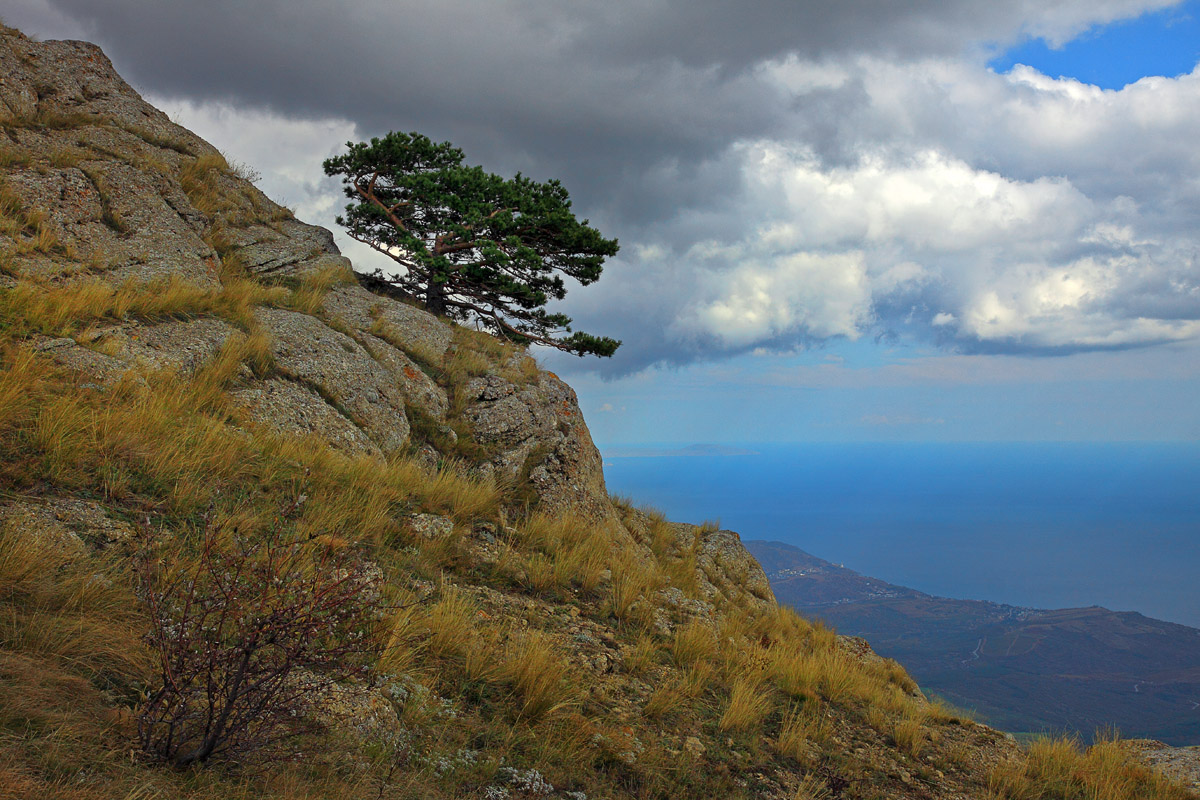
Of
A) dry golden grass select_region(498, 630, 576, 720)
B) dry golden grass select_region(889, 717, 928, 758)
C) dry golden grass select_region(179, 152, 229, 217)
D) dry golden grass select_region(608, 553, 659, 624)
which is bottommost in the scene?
dry golden grass select_region(889, 717, 928, 758)

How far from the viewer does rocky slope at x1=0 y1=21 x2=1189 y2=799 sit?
324 centimetres

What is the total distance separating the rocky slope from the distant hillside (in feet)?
331

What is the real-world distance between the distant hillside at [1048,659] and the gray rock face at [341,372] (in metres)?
103

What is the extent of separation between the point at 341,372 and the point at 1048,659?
194 metres

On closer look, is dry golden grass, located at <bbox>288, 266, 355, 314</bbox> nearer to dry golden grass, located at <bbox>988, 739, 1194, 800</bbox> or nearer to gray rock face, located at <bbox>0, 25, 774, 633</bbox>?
gray rock face, located at <bbox>0, 25, 774, 633</bbox>

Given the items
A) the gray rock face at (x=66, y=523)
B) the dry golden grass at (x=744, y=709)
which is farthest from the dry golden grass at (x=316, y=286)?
the dry golden grass at (x=744, y=709)

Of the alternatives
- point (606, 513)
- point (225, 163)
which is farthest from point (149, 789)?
point (225, 163)

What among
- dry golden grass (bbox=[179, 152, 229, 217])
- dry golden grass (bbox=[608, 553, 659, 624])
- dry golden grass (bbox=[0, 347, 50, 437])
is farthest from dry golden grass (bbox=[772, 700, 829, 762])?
dry golden grass (bbox=[179, 152, 229, 217])

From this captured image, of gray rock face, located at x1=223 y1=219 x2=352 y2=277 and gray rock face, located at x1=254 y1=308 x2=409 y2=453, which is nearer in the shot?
gray rock face, located at x1=254 y1=308 x2=409 y2=453

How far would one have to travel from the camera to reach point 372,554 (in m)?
5.77

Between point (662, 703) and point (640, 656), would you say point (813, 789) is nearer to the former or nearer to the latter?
point (662, 703)

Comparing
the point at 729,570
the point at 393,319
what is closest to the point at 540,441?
the point at 393,319

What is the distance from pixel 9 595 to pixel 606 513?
28.4 ft

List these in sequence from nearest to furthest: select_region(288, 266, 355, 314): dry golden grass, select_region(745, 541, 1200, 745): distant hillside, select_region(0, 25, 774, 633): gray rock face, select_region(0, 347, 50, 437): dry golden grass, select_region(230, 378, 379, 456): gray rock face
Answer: select_region(0, 347, 50, 437): dry golden grass
select_region(230, 378, 379, 456): gray rock face
select_region(0, 25, 774, 633): gray rock face
select_region(288, 266, 355, 314): dry golden grass
select_region(745, 541, 1200, 745): distant hillside
